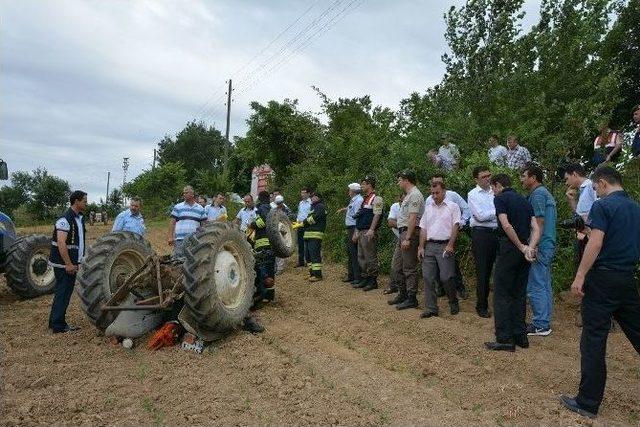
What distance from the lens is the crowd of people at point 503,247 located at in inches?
138

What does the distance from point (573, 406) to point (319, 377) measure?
6.25ft

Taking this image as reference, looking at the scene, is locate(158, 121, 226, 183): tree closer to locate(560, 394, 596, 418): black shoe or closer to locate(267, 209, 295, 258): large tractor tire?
locate(267, 209, 295, 258): large tractor tire

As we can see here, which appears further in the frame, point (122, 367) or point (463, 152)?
point (463, 152)

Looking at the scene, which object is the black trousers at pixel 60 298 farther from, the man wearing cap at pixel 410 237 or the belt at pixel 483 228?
the belt at pixel 483 228

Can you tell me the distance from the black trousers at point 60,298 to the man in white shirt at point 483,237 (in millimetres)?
4881

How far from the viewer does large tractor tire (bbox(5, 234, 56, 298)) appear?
784cm

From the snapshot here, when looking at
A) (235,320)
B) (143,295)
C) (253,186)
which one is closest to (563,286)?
(235,320)

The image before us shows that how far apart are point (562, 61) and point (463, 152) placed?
3.29m

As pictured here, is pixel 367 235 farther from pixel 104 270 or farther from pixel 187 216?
pixel 104 270

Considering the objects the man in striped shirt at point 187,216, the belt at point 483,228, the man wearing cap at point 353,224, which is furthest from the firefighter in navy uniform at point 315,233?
the belt at point 483,228

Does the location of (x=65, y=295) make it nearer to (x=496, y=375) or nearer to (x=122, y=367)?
(x=122, y=367)

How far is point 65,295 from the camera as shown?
19.1 feet

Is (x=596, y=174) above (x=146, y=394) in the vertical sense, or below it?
above

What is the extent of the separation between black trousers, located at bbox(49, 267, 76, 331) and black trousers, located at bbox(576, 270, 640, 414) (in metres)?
5.30
